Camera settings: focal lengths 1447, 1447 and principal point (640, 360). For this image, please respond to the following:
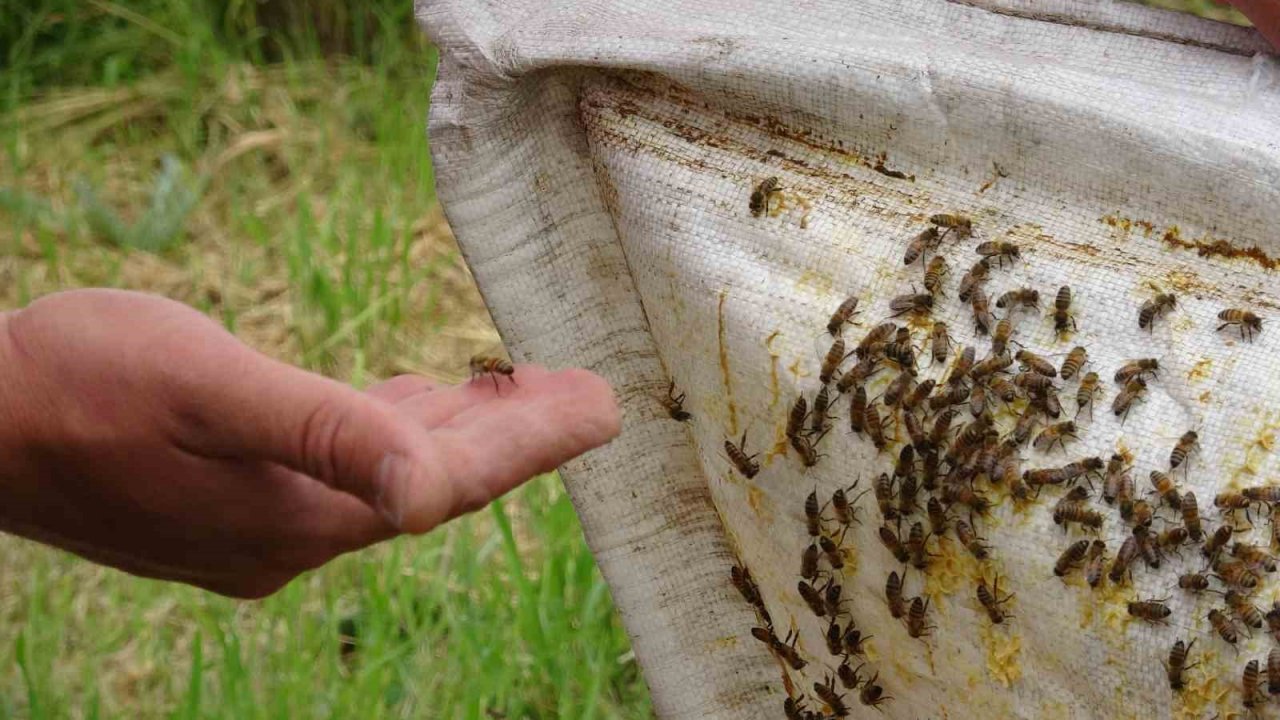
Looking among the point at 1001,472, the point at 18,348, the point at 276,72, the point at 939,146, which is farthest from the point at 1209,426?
the point at 276,72

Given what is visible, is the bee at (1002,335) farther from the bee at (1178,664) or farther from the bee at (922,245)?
the bee at (1178,664)

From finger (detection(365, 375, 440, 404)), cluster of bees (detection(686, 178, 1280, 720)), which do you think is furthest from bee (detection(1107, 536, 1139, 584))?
finger (detection(365, 375, 440, 404))

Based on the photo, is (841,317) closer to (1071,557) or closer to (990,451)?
(990,451)

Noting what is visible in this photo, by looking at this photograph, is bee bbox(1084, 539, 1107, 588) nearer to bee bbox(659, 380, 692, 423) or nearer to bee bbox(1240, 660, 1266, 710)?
bee bbox(1240, 660, 1266, 710)

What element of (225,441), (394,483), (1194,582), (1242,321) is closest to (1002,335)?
(1242,321)

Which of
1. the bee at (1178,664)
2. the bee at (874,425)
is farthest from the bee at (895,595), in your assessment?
the bee at (1178,664)

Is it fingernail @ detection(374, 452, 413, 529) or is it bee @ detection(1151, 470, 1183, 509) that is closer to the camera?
fingernail @ detection(374, 452, 413, 529)

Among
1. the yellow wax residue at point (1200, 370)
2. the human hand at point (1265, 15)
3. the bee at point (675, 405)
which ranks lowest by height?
the bee at point (675, 405)
